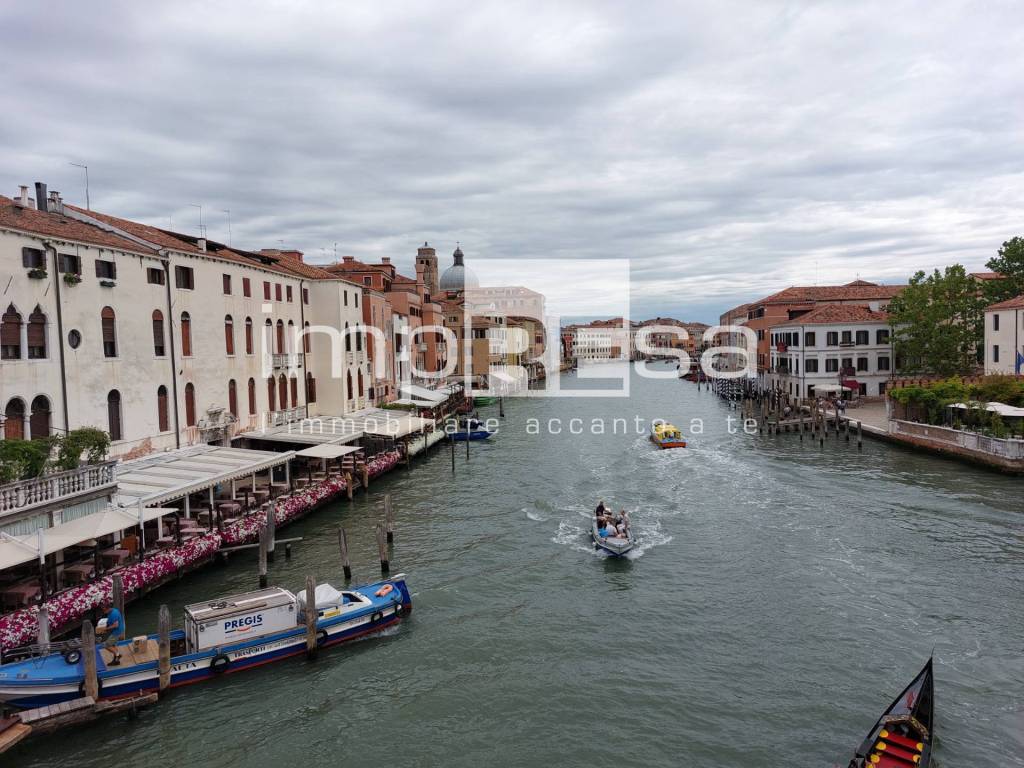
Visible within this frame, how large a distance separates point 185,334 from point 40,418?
676 cm

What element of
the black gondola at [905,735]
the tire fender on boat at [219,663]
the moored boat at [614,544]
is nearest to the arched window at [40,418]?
the tire fender on boat at [219,663]

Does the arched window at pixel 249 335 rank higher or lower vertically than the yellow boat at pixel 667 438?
higher

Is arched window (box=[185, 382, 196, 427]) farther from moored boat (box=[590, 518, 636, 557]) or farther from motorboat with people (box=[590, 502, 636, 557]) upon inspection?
moored boat (box=[590, 518, 636, 557])

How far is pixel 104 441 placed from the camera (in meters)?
16.5

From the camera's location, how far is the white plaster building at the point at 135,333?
1734 centimetres

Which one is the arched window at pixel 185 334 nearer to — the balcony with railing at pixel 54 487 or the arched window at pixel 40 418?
the arched window at pixel 40 418

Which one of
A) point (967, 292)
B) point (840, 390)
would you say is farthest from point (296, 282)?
point (967, 292)

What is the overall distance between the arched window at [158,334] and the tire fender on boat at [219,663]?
1223cm

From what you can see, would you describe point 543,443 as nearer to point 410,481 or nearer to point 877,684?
point 410,481

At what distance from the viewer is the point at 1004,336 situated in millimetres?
39688

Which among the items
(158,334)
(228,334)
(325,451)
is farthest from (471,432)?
(158,334)

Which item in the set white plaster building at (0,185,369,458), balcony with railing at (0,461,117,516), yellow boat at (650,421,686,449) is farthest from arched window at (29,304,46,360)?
yellow boat at (650,421,686,449)

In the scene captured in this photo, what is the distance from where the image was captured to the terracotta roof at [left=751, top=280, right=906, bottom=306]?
63.2m

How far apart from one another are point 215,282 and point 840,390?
39.7 m
